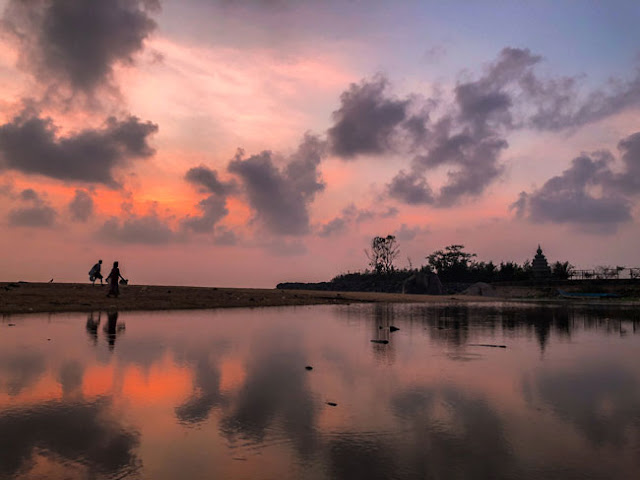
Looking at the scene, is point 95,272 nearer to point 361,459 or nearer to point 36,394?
point 36,394

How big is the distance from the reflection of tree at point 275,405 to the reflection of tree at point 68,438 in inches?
44.3

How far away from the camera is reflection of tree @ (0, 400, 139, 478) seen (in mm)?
4445

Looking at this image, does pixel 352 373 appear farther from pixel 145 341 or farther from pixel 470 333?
pixel 470 333

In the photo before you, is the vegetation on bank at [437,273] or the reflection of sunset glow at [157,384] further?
the vegetation on bank at [437,273]

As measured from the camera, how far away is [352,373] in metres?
8.75

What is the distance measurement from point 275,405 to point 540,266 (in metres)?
68.0

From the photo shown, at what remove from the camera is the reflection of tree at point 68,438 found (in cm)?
445

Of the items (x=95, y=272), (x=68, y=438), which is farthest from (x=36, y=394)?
(x=95, y=272)

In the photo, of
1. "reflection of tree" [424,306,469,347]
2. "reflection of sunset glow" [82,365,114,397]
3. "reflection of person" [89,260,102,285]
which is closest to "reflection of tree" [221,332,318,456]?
"reflection of sunset glow" [82,365,114,397]

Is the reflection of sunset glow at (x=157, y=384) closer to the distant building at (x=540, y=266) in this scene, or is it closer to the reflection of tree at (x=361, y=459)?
the reflection of tree at (x=361, y=459)

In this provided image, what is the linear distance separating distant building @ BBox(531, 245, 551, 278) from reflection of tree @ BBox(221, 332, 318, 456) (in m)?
64.1

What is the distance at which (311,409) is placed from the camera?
20.8ft

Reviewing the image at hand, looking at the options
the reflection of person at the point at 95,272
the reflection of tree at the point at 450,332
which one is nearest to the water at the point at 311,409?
the reflection of tree at the point at 450,332

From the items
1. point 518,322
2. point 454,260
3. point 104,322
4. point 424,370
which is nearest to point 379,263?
point 454,260
